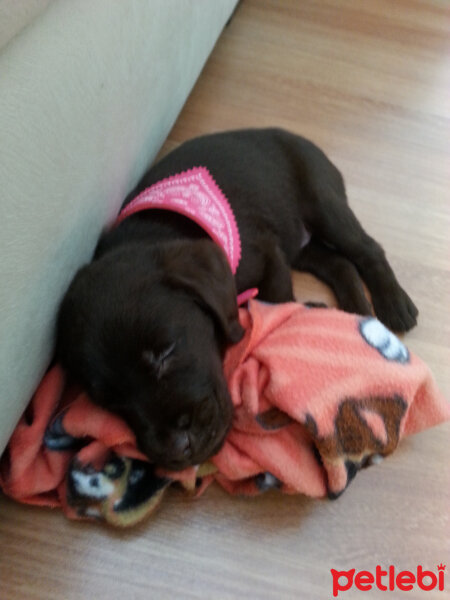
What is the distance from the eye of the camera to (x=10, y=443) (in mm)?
1138

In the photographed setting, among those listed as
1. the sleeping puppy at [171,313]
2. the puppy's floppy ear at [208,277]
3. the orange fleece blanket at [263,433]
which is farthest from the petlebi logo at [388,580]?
the puppy's floppy ear at [208,277]

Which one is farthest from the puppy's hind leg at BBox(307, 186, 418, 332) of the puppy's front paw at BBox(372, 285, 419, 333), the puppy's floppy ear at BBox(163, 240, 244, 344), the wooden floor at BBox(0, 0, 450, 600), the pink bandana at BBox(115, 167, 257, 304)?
the puppy's floppy ear at BBox(163, 240, 244, 344)

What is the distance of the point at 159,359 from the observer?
1.02 meters

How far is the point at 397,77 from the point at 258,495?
193 centimetres

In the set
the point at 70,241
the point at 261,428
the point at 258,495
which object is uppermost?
the point at 70,241

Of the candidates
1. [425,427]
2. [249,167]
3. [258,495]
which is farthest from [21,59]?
[425,427]

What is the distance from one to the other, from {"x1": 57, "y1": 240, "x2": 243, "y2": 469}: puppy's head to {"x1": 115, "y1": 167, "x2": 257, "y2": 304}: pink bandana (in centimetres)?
16

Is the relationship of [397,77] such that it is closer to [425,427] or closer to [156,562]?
[425,427]

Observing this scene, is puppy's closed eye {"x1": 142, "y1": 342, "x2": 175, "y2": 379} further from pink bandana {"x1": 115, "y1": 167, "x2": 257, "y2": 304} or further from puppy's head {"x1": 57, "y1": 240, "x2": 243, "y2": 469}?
pink bandana {"x1": 115, "y1": 167, "x2": 257, "y2": 304}

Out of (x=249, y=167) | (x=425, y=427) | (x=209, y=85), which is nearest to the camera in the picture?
(x=425, y=427)

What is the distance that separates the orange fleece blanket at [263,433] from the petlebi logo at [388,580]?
0.16 metres

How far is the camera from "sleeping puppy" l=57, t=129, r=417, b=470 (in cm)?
101

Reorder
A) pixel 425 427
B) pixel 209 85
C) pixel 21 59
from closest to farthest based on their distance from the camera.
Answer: pixel 21 59
pixel 425 427
pixel 209 85

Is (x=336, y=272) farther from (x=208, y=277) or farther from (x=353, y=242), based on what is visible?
(x=208, y=277)
